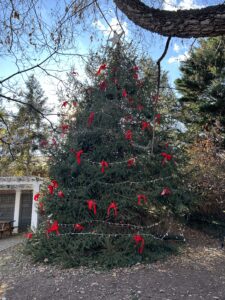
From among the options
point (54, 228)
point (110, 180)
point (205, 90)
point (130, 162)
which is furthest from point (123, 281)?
point (205, 90)

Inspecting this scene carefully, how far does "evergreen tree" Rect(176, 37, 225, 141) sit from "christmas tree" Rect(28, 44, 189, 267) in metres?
4.43

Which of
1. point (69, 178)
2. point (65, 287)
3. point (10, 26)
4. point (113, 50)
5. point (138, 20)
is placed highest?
point (113, 50)

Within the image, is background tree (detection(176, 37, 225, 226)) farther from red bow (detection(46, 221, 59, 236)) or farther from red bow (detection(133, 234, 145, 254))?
red bow (detection(46, 221, 59, 236))

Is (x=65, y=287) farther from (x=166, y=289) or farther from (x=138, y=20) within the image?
(x=138, y=20)

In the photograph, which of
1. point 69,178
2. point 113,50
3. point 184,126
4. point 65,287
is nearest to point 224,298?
point 65,287

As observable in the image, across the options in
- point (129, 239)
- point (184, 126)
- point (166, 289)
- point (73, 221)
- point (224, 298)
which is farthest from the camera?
point (184, 126)

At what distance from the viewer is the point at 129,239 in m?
5.52

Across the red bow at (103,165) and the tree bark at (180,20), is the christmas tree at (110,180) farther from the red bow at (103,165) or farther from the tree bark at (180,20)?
the tree bark at (180,20)

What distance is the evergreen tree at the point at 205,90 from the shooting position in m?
10.9

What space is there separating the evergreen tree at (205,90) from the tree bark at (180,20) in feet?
28.3

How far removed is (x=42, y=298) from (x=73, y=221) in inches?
91.0

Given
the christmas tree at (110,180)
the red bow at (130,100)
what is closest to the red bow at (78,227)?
the christmas tree at (110,180)

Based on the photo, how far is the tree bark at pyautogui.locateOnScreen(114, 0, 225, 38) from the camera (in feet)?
6.79

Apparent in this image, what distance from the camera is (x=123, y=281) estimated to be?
428 cm
